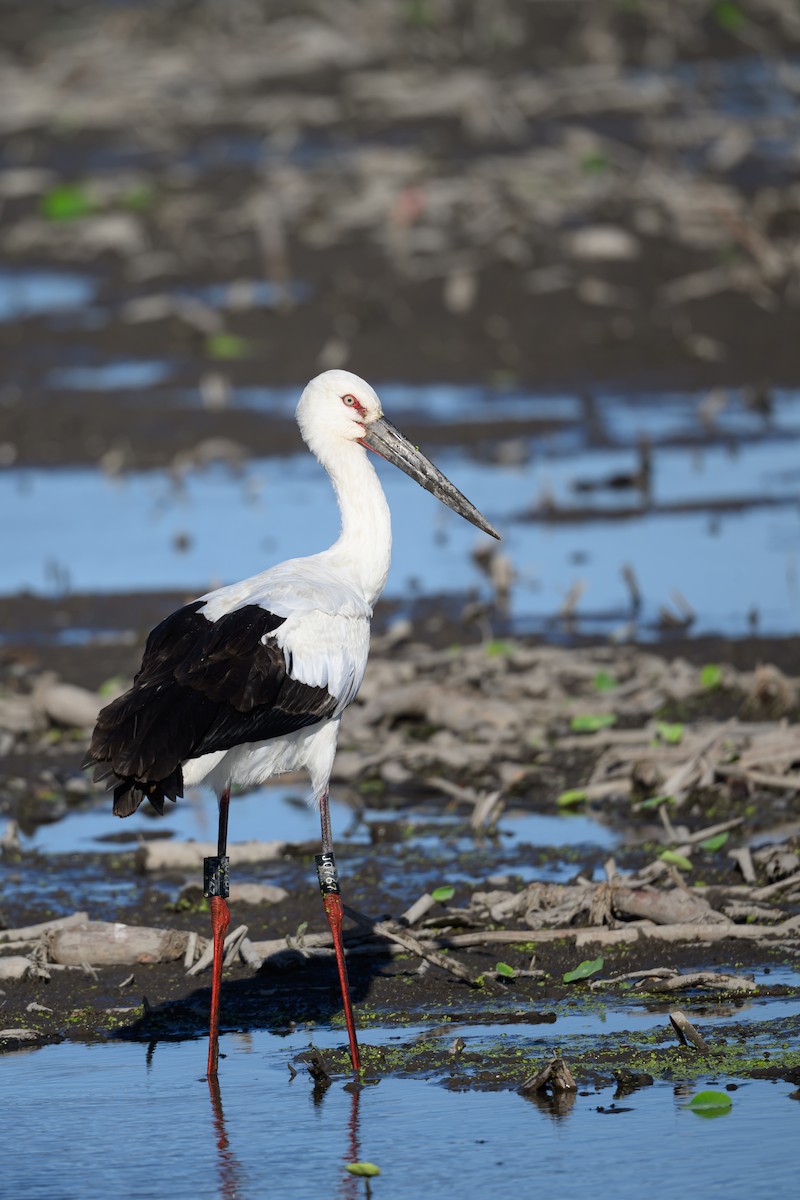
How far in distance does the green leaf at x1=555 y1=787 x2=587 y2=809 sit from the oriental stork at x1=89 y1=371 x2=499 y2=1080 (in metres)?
1.69

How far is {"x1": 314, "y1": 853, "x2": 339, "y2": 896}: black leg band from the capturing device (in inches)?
245

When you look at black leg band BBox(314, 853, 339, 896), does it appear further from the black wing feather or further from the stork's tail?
the stork's tail

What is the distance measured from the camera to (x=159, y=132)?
23.1m

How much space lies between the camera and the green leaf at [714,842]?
7.44m

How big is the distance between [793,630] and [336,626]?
4.21m

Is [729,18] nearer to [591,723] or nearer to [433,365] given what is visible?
[433,365]

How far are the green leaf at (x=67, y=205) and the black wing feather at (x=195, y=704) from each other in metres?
14.9

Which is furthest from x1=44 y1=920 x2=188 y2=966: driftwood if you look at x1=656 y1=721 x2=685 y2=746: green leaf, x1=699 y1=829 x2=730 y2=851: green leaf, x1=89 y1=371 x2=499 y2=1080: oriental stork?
x1=656 y1=721 x2=685 y2=746: green leaf

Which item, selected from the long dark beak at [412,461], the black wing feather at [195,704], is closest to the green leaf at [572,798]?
the long dark beak at [412,461]

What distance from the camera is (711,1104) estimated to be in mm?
5410

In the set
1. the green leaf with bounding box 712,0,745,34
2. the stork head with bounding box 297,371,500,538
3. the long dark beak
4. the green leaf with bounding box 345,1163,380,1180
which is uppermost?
the green leaf with bounding box 712,0,745,34


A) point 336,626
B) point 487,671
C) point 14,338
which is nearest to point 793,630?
point 487,671

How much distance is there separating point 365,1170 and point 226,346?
11885 millimetres

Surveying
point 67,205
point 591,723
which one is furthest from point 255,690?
point 67,205
